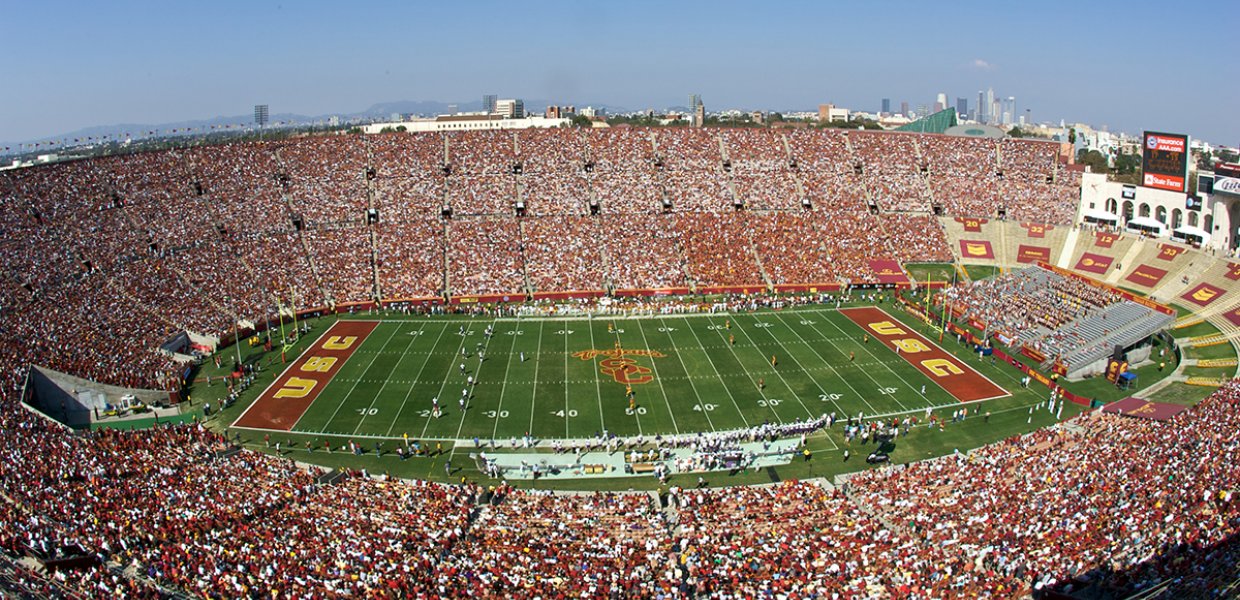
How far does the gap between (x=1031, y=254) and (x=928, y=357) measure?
69.6 feet

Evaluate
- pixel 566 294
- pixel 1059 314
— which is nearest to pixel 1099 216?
pixel 1059 314

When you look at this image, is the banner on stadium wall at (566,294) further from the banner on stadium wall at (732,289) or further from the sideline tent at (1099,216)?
the sideline tent at (1099,216)

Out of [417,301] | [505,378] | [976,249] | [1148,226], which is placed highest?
[1148,226]

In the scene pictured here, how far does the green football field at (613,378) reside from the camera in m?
31.8

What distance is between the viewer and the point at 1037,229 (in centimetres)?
5744

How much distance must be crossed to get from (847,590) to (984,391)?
19.7 metres

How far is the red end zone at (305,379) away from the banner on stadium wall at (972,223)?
39.7 metres

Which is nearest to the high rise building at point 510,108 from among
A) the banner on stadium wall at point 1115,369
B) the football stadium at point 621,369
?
the football stadium at point 621,369

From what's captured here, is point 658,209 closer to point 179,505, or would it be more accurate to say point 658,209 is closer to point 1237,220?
point 1237,220

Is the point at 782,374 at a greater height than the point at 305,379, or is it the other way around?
the point at 305,379

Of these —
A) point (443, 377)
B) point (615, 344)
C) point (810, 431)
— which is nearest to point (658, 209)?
point (615, 344)

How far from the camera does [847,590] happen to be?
17.7 meters

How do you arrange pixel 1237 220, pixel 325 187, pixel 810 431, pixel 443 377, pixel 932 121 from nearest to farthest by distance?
pixel 810 431 < pixel 443 377 < pixel 1237 220 < pixel 325 187 < pixel 932 121

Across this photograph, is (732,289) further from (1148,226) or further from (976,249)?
(1148,226)
